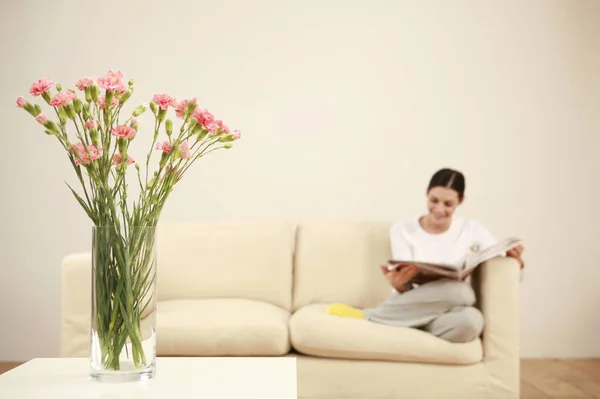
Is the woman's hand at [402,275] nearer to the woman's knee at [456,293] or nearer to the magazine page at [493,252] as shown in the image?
the woman's knee at [456,293]

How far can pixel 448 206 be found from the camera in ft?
10.9

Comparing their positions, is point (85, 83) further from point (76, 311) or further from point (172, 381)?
point (76, 311)

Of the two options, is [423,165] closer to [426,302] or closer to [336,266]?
[336,266]

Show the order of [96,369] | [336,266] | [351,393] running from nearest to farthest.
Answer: [96,369] → [351,393] → [336,266]

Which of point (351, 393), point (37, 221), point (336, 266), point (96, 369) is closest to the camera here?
point (96, 369)

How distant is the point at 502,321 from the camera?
293 cm

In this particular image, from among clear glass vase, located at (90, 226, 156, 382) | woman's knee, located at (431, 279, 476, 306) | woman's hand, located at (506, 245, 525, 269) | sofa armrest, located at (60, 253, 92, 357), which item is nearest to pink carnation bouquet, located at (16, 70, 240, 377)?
clear glass vase, located at (90, 226, 156, 382)

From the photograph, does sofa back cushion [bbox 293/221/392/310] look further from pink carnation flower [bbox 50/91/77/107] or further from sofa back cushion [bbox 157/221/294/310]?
pink carnation flower [bbox 50/91/77/107]

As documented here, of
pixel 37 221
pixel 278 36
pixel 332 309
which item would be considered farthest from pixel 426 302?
pixel 37 221

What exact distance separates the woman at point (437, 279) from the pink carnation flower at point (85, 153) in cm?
172

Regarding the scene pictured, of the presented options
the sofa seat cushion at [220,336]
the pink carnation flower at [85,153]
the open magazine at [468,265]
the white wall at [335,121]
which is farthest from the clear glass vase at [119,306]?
the white wall at [335,121]

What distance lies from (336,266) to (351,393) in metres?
0.79

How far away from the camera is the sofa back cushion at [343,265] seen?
348cm

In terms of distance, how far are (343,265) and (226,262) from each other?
557 mm
